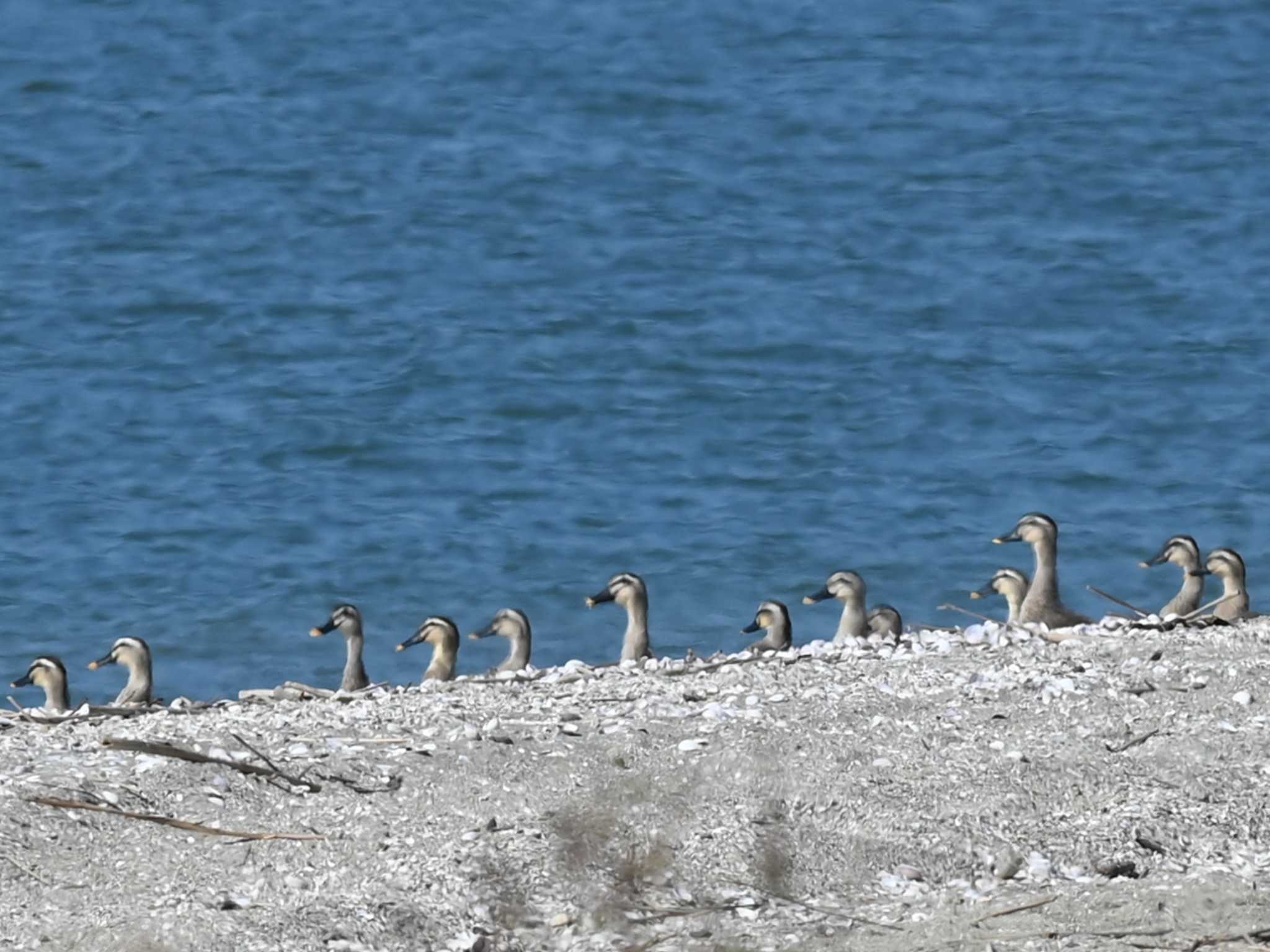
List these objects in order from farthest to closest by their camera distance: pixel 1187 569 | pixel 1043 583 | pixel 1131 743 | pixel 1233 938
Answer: pixel 1187 569 → pixel 1043 583 → pixel 1131 743 → pixel 1233 938

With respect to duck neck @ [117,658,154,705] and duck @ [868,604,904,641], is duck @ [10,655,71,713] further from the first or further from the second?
duck @ [868,604,904,641]

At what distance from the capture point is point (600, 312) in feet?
90.3

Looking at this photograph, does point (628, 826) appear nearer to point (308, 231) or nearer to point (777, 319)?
point (777, 319)

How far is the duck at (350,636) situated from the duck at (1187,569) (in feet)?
17.2

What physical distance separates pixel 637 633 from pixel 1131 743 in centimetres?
691

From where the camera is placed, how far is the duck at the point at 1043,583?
16250 millimetres

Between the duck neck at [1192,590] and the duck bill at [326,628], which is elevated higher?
the duck neck at [1192,590]

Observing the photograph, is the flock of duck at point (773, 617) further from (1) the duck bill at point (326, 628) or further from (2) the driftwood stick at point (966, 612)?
(2) the driftwood stick at point (966, 612)

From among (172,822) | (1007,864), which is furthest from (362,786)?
(1007,864)

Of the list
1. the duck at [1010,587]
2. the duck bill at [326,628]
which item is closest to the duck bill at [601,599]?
the duck bill at [326,628]

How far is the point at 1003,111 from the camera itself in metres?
32.8

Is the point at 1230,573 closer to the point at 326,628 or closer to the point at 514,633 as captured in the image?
the point at 514,633

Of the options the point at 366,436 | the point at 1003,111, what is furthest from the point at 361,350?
the point at 1003,111

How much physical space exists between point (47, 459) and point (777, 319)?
7.91 metres
